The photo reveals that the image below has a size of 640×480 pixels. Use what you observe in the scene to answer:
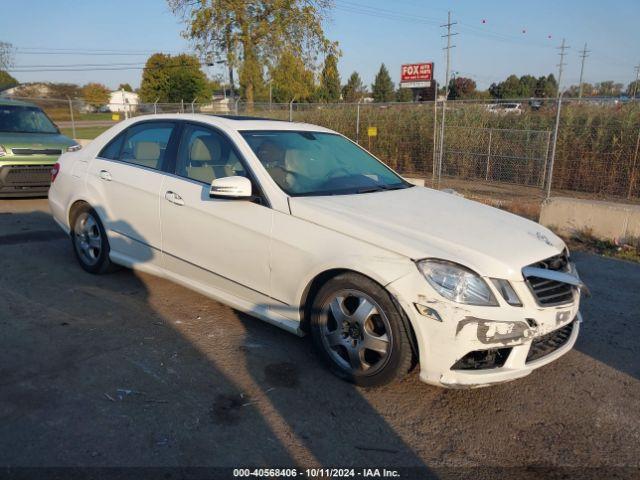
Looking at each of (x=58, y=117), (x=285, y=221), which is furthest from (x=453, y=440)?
(x=58, y=117)

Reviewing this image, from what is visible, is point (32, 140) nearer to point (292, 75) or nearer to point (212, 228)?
point (212, 228)

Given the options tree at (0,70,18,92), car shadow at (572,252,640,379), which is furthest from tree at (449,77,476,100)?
car shadow at (572,252,640,379)

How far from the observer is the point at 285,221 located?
3.46 metres

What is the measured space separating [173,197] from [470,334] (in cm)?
252

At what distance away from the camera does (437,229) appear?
10.5 ft

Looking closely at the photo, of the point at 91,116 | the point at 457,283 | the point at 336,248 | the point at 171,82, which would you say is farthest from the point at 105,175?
the point at 171,82

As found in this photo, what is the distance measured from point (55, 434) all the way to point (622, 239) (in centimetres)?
685

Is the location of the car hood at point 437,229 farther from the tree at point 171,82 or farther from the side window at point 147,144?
the tree at point 171,82

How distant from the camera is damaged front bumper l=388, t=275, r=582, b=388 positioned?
2.82 metres

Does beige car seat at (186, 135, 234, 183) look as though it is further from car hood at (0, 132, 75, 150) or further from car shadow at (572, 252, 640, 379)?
car hood at (0, 132, 75, 150)

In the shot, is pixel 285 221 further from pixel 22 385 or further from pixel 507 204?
pixel 507 204

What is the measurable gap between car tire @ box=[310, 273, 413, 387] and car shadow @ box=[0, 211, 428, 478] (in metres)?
0.16

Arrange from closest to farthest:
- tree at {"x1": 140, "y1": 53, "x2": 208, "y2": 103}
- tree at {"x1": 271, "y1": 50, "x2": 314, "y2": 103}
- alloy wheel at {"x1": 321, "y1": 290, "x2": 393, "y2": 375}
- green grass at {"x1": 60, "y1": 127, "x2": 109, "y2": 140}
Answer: alloy wheel at {"x1": 321, "y1": 290, "x2": 393, "y2": 375}
tree at {"x1": 271, "y1": 50, "x2": 314, "y2": 103}
green grass at {"x1": 60, "y1": 127, "x2": 109, "y2": 140}
tree at {"x1": 140, "y1": 53, "x2": 208, "y2": 103}

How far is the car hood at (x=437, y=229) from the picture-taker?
9.69 feet
